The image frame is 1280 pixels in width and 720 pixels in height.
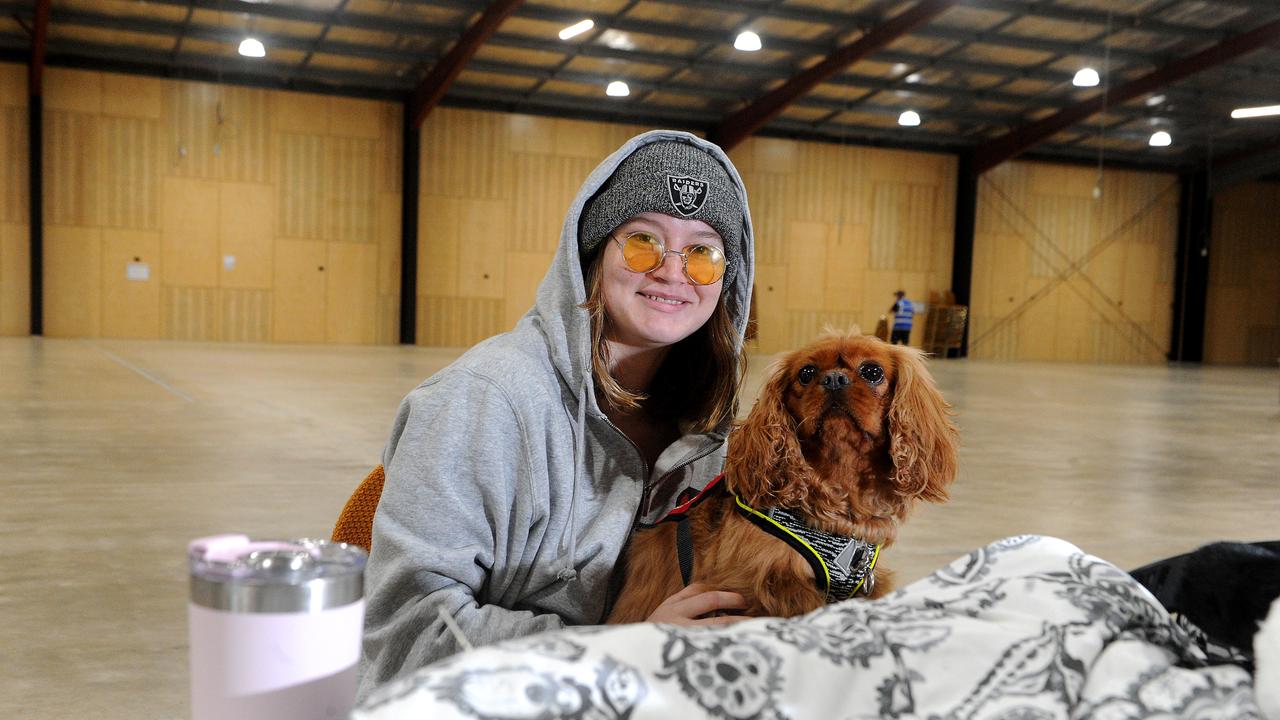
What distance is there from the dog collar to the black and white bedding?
611 millimetres

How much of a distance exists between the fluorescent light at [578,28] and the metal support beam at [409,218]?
478 centimetres

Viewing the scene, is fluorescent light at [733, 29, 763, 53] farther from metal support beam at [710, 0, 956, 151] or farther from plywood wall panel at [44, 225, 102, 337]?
plywood wall panel at [44, 225, 102, 337]

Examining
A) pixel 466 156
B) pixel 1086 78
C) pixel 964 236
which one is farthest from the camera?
pixel 964 236

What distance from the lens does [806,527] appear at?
175cm

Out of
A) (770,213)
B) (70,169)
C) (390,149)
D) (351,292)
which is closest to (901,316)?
(770,213)

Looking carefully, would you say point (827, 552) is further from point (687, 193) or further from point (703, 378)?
point (687, 193)

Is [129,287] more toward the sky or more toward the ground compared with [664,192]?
more toward the ground

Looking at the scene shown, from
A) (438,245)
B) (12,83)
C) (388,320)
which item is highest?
(12,83)

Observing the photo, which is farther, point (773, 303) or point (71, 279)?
point (773, 303)

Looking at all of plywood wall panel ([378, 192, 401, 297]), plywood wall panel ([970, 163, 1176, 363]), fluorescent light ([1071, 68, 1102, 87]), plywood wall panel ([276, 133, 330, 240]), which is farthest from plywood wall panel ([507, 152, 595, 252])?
plywood wall panel ([970, 163, 1176, 363])

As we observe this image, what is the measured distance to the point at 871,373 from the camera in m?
1.77

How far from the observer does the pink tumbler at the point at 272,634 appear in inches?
29.5

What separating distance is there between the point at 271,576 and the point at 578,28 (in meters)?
17.8

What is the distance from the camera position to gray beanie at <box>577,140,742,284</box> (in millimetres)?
1812
